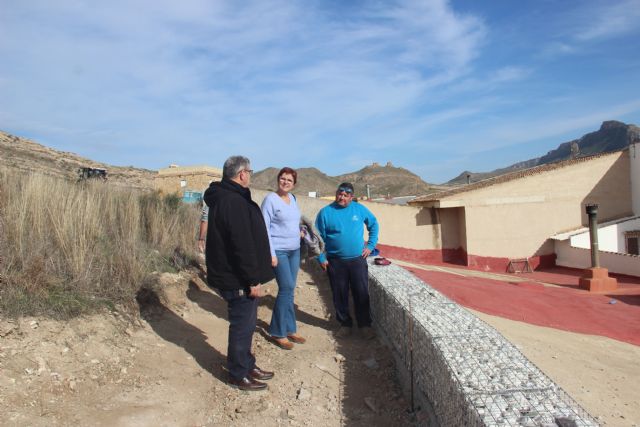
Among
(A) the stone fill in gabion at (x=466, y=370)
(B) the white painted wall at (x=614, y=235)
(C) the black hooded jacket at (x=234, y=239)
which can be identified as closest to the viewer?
(A) the stone fill in gabion at (x=466, y=370)

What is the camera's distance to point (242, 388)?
11.5 ft

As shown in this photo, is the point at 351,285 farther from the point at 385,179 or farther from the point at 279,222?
the point at 385,179

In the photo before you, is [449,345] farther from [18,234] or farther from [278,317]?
[18,234]

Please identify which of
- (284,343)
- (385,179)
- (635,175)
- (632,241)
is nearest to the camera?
(284,343)

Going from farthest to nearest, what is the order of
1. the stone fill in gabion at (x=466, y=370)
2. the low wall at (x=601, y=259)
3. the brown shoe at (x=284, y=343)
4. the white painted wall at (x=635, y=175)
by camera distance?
the white painted wall at (x=635, y=175), the low wall at (x=601, y=259), the brown shoe at (x=284, y=343), the stone fill in gabion at (x=466, y=370)

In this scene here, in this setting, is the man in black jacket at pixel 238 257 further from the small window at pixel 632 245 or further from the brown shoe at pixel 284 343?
the small window at pixel 632 245

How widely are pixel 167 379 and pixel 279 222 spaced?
5.18 feet

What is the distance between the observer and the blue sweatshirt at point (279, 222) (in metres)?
4.16

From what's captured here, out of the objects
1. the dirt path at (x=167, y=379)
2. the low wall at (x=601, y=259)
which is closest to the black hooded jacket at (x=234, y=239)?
the dirt path at (x=167, y=379)

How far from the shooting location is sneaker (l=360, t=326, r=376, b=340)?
4.68 meters

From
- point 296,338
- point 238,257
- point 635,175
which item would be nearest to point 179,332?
point 296,338

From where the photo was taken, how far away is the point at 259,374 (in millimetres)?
3641

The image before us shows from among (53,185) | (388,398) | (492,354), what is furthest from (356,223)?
(53,185)

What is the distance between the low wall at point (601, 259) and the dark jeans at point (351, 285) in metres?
11.7
